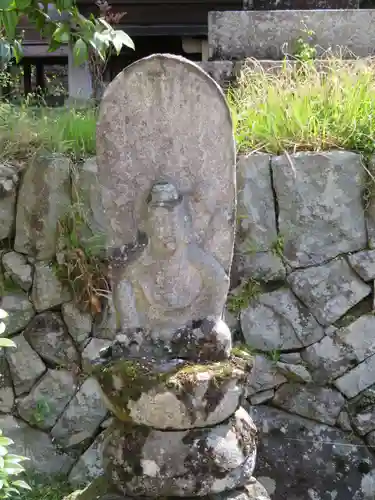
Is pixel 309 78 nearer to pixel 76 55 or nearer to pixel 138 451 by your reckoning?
pixel 76 55

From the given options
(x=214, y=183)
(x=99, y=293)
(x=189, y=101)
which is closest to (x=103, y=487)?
(x=214, y=183)

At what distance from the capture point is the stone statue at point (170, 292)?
77.9 inches

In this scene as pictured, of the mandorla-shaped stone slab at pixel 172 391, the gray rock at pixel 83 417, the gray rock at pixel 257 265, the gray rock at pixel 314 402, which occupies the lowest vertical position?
the gray rock at pixel 83 417

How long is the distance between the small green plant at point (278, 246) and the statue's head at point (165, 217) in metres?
1.42

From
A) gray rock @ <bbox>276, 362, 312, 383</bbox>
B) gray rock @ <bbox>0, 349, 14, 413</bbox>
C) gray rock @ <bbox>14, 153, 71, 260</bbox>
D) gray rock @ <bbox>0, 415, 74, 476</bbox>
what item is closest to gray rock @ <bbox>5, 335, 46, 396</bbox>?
gray rock @ <bbox>0, 349, 14, 413</bbox>

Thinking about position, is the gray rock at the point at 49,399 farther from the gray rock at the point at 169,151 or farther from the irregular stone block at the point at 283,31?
the irregular stone block at the point at 283,31

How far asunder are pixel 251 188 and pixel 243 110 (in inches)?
20.1

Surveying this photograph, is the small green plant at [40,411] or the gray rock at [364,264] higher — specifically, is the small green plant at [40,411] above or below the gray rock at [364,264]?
below

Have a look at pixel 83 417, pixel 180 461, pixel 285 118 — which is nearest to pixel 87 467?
pixel 83 417

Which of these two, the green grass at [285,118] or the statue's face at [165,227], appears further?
the green grass at [285,118]

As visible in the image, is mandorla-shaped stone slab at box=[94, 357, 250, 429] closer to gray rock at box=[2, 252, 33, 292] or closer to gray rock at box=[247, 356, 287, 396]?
gray rock at box=[247, 356, 287, 396]

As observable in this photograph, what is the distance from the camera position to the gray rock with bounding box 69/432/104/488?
3449 millimetres

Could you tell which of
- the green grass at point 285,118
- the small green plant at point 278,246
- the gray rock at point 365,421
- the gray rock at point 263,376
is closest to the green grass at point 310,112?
the green grass at point 285,118

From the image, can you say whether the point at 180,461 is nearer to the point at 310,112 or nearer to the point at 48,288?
the point at 48,288
